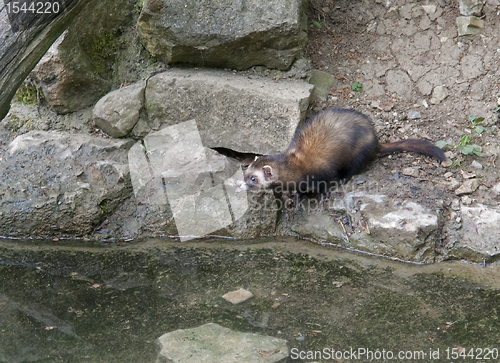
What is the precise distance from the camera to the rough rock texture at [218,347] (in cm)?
282

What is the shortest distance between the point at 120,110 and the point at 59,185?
2.66 feet

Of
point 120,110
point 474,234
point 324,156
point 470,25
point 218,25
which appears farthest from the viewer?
point 470,25

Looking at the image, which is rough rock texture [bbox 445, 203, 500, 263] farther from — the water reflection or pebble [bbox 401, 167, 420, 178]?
pebble [bbox 401, 167, 420, 178]

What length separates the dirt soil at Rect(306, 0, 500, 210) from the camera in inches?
171

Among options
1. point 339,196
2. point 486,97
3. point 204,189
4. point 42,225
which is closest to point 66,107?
point 42,225

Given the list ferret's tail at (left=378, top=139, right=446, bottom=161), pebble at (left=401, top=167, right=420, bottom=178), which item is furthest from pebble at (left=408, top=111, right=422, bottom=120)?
pebble at (left=401, top=167, right=420, bottom=178)

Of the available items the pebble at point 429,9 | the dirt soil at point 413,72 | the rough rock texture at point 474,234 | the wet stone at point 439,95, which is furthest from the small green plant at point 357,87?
the rough rock texture at point 474,234

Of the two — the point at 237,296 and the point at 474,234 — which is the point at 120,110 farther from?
the point at 474,234

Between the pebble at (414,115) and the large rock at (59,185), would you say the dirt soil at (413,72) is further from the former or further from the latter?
the large rock at (59,185)

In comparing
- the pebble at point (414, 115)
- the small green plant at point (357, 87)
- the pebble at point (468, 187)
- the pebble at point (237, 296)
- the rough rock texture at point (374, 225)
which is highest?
the small green plant at point (357, 87)

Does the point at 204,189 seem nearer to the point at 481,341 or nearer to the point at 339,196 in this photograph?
the point at 339,196

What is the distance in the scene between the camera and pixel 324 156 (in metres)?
4.23

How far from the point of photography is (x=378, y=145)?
435 centimetres

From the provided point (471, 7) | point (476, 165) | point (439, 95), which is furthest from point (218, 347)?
point (471, 7)
